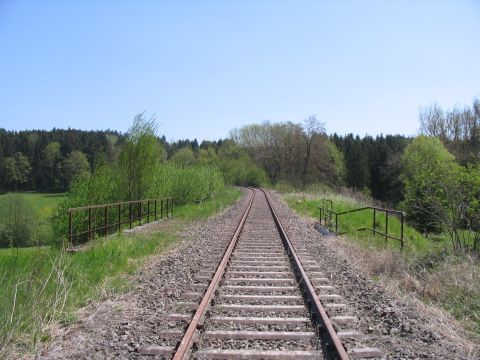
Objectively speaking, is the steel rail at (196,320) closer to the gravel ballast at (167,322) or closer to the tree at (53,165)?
the gravel ballast at (167,322)

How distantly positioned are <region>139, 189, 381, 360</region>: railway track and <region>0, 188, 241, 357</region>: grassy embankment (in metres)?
1.36

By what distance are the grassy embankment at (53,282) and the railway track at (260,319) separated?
1365mm

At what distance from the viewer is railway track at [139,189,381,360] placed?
14.5 feet

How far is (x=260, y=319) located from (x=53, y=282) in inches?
122

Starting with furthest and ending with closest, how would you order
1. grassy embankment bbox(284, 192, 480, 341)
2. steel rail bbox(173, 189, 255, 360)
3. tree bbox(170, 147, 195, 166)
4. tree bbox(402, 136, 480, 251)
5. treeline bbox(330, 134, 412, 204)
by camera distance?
treeline bbox(330, 134, 412, 204) < tree bbox(170, 147, 195, 166) < tree bbox(402, 136, 480, 251) < grassy embankment bbox(284, 192, 480, 341) < steel rail bbox(173, 189, 255, 360)

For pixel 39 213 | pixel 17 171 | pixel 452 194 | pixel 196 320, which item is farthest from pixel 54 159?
pixel 196 320

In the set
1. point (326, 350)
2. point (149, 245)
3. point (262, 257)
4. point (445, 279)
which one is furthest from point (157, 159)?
point (326, 350)

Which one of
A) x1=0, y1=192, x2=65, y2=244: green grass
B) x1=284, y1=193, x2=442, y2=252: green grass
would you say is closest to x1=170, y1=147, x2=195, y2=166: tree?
x1=0, y1=192, x2=65, y2=244: green grass

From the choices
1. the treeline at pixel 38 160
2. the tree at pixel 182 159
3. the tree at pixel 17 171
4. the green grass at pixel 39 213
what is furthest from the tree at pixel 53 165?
the green grass at pixel 39 213

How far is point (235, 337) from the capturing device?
15.7 feet

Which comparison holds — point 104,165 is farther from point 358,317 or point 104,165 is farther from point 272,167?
point 272,167

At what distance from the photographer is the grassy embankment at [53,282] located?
15.3 ft

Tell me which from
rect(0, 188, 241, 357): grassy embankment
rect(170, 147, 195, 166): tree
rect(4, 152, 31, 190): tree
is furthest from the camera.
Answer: rect(4, 152, 31, 190): tree

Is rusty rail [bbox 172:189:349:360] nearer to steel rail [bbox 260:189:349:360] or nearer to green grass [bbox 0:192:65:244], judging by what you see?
steel rail [bbox 260:189:349:360]
